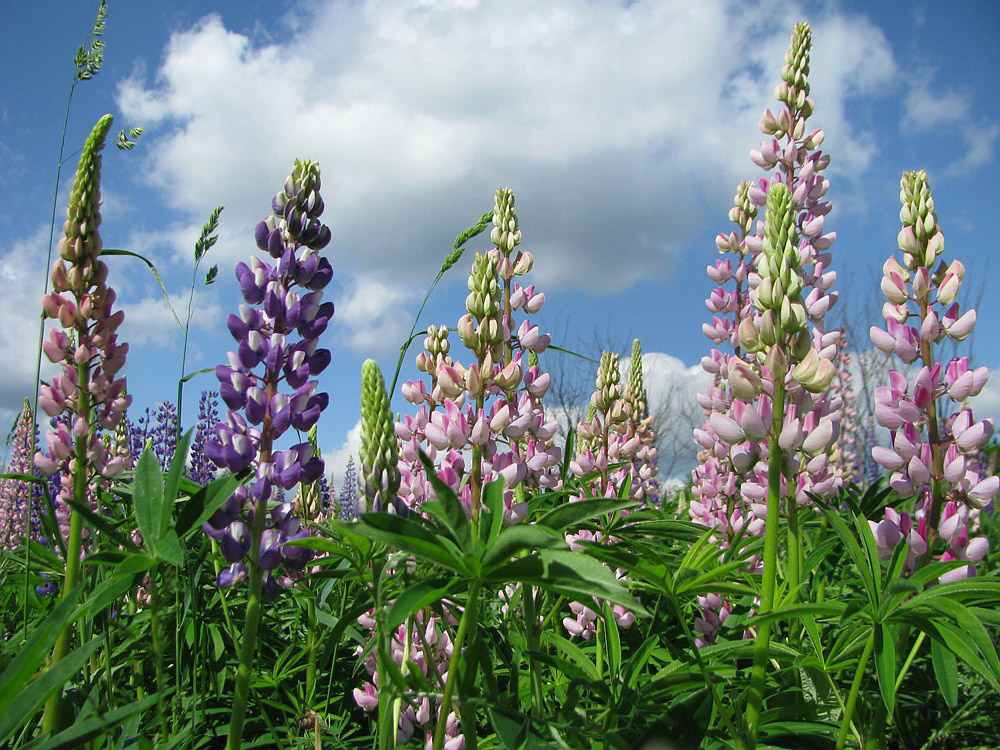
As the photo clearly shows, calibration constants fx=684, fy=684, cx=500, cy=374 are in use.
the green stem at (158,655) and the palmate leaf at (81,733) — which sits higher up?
the green stem at (158,655)

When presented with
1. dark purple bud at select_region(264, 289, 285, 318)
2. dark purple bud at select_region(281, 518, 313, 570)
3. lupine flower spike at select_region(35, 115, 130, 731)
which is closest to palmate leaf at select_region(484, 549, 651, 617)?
dark purple bud at select_region(281, 518, 313, 570)

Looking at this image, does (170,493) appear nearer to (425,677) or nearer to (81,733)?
(81,733)

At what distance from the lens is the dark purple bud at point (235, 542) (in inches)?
52.6

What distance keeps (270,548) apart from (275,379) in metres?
0.36

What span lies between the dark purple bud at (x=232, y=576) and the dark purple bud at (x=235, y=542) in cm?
4

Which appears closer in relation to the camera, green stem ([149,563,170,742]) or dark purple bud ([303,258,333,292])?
green stem ([149,563,170,742])

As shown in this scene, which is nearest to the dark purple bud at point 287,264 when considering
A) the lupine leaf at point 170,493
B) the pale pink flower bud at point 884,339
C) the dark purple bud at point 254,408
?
the dark purple bud at point 254,408

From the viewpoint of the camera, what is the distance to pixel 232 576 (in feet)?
4.51

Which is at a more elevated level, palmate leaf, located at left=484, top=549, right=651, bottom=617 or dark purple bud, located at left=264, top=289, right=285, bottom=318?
dark purple bud, located at left=264, top=289, right=285, bottom=318

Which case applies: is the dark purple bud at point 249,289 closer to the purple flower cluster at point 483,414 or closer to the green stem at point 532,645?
the purple flower cluster at point 483,414

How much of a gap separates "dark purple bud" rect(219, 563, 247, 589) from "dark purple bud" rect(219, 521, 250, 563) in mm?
44

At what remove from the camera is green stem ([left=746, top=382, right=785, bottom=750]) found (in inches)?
48.1

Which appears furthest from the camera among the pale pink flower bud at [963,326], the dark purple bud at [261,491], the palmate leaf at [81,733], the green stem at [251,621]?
the pale pink flower bud at [963,326]

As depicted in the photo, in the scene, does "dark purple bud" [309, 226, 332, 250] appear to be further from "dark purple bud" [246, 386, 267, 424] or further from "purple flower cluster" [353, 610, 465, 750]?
"purple flower cluster" [353, 610, 465, 750]
